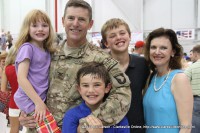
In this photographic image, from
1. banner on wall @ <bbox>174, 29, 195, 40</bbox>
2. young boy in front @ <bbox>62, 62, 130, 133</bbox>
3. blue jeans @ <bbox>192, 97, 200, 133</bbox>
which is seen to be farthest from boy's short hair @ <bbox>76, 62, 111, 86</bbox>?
banner on wall @ <bbox>174, 29, 195, 40</bbox>

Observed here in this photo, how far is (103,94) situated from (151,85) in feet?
2.01

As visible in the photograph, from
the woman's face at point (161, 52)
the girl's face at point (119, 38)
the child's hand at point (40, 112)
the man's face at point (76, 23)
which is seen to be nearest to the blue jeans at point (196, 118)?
the woman's face at point (161, 52)

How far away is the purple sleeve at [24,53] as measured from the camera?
1938 millimetres

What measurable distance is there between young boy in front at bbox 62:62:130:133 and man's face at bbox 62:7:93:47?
0.79ft

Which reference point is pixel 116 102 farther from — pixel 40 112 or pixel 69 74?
pixel 40 112

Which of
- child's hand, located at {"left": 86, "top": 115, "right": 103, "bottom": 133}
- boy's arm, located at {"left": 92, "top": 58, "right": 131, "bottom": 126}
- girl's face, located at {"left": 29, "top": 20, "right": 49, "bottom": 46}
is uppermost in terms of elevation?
girl's face, located at {"left": 29, "top": 20, "right": 49, "bottom": 46}

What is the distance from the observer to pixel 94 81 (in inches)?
70.1

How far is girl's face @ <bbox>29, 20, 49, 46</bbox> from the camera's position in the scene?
2.12m

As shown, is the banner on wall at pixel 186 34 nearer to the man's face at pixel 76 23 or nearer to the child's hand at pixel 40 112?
the man's face at pixel 76 23

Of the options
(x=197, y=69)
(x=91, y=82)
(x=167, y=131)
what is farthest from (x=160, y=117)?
(x=197, y=69)

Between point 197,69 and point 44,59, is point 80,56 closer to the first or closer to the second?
point 44,59

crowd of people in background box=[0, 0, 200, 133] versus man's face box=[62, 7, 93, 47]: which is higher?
man's face box=[62, 7, 93, 47]

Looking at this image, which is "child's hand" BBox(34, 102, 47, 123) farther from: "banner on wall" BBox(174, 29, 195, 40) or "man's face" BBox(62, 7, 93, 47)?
"banner on wall" BBox(174, 29, 195, 40)

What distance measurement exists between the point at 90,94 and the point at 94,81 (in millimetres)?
94
